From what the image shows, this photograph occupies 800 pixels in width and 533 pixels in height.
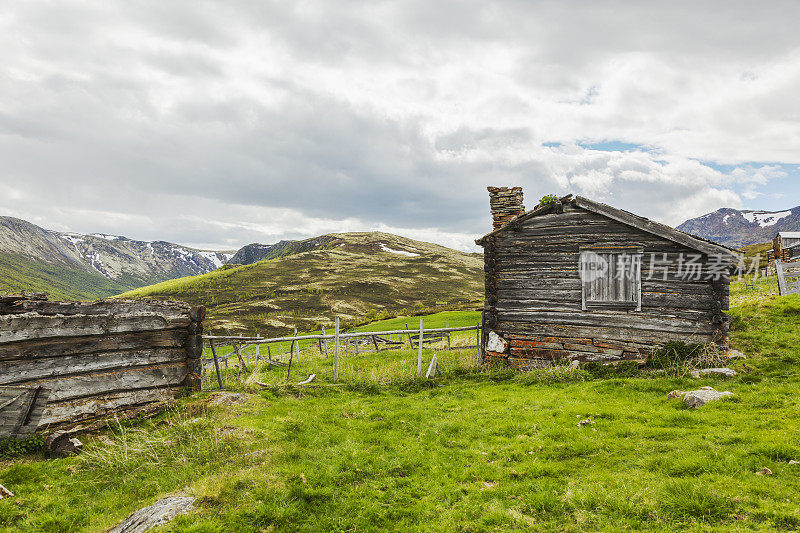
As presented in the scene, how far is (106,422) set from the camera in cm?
764

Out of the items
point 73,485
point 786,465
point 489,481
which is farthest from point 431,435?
point 73,485

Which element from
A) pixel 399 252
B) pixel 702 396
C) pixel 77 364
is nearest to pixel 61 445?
pixel 77 364

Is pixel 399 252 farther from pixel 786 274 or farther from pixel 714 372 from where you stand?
pixel 714 372

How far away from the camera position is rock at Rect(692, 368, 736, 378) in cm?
996

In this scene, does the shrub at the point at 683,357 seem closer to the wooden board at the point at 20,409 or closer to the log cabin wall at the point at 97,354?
the log cabin wall at the point at 97,354

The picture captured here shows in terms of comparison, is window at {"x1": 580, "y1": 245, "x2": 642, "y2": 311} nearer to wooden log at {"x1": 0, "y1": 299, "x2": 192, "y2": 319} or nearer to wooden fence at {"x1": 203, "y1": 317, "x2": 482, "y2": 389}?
wooden fence at {"x1": 203, "y1": 317, "x2": 482, "y2": 389}

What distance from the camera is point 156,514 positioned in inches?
195

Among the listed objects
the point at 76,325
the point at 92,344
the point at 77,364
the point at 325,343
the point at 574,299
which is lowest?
the point at 325,343

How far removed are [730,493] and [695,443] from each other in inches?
66.5

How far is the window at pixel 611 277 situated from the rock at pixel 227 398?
10.6 meters

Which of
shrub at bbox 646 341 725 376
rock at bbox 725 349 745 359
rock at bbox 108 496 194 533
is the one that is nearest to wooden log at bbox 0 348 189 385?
rock at bbox 108 496 194 533

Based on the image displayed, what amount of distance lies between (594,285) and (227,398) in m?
11.4

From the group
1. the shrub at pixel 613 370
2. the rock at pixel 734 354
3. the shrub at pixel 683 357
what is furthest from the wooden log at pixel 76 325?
the rock at pixel 734 354

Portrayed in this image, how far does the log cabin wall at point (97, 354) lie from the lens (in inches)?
278
